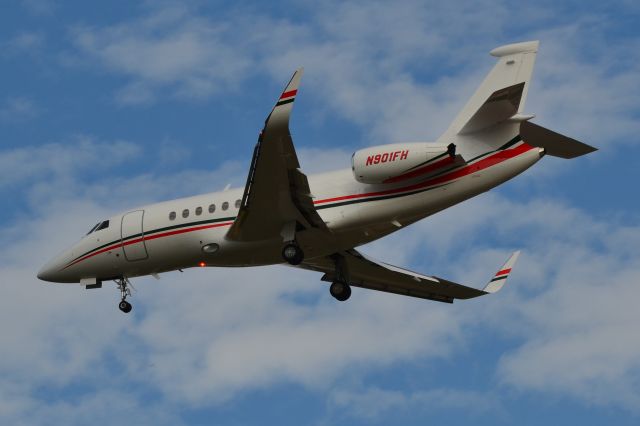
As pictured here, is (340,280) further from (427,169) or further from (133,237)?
(427,169)

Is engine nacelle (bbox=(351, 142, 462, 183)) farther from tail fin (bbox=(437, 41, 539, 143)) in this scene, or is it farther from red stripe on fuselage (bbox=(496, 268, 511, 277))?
red stripe on fuselage (bbox=(496, 268, 511, 277))

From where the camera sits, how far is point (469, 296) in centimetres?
4203

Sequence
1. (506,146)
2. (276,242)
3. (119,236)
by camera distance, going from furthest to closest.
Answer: (119,236)
(276,242)
(506,146)

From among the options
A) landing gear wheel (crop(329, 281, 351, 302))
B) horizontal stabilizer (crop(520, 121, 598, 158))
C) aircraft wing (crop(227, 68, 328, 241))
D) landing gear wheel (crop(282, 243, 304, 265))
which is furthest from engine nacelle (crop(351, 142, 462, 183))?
landing gear wheel (crop(329, 281, 351, 302))

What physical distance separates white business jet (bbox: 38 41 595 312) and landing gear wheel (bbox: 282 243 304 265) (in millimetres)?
28

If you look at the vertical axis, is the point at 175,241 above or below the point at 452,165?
above

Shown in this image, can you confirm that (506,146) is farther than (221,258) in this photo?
No

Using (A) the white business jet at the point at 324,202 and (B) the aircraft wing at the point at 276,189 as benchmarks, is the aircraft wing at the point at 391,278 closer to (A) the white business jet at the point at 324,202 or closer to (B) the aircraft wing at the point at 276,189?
(A) the white business jet at the point at 324,202

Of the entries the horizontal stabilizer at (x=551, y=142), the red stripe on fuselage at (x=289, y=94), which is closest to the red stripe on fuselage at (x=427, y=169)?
the horizontal stabilizer at (x=551, y=142)

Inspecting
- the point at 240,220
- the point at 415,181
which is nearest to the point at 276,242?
the point at 240,220

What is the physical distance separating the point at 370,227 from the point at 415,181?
2069 millimetres

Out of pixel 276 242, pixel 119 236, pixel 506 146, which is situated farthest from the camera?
pixel 119 236

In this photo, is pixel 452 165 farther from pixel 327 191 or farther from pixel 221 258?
pixel 221 258

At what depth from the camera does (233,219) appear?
124 feet
